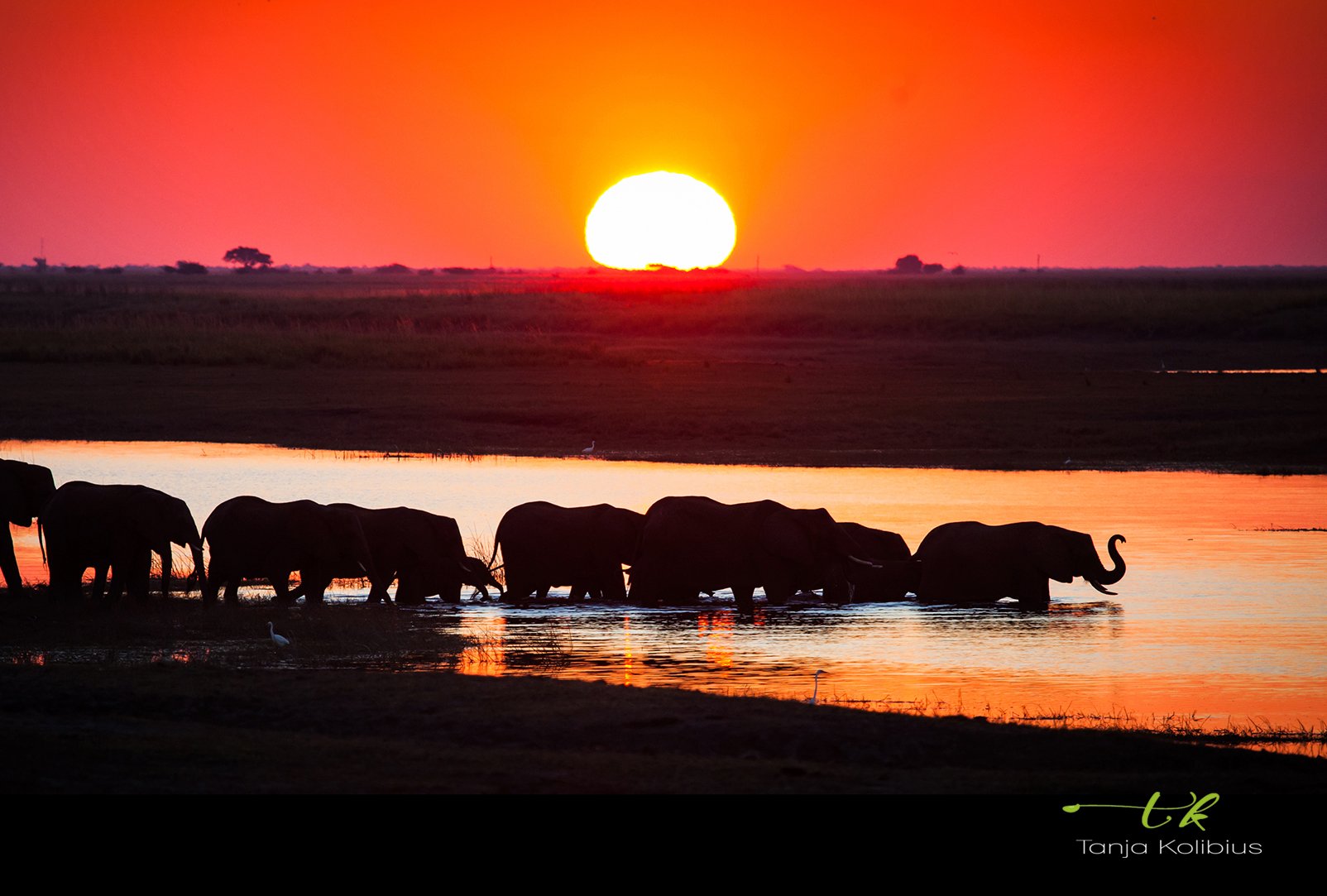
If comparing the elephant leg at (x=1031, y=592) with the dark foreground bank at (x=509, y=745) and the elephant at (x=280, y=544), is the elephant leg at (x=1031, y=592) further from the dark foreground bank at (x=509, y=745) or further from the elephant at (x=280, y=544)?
the elephant at (x=280, y=544)

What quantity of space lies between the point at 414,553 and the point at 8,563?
151 inches

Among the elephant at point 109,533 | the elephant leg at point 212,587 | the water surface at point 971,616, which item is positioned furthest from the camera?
the elephant leg at point 212,587

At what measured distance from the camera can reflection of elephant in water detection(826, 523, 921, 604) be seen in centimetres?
1723

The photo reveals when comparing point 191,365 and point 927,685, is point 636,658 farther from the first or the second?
point 191,365

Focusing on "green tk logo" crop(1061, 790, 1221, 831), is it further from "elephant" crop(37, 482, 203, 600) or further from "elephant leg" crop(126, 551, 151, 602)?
"elephant leg" crop(126, 551, 151, 602)

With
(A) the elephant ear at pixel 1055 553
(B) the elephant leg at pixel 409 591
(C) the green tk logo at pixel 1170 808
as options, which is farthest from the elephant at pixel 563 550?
(C) the green tk logo at pixel 1170 808

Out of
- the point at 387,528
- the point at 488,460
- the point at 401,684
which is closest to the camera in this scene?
the point at 401,684

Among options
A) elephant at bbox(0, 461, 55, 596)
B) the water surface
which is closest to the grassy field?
the water surface

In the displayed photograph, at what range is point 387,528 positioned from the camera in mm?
16641

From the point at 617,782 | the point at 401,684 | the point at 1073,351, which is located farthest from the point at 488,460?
the point at 1073,351

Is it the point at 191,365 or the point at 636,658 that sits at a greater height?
the point at 191,365

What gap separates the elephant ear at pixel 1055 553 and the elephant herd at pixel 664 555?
2 cm

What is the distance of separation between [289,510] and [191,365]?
29.7 metres

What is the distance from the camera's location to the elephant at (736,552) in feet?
54.7
